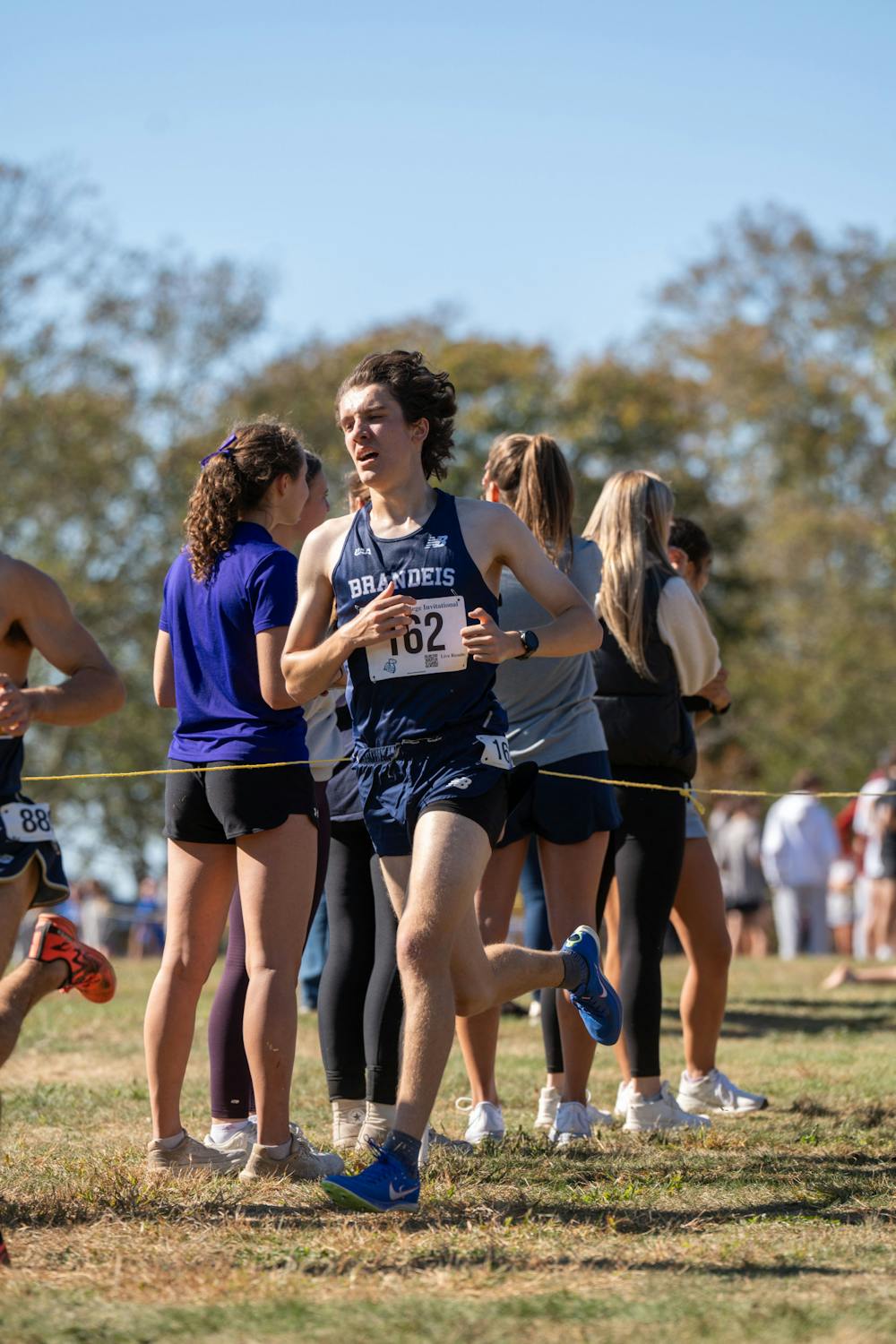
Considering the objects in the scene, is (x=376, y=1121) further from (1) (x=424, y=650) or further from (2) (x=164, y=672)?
(1) (x=424, y=650)

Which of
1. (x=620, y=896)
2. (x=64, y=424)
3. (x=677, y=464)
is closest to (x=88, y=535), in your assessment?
(x=64, y=424)

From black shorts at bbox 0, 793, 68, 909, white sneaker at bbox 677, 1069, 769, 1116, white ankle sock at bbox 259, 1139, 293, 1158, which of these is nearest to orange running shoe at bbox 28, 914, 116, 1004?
black shorts at bbox 0, 793, 68, 909

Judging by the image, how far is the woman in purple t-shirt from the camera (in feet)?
15.6

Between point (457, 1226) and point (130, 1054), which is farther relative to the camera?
point (130, 1054)

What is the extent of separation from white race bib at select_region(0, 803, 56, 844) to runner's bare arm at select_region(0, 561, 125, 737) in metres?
0.19

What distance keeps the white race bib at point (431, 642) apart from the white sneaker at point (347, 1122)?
187 cm

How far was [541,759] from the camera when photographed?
5734mm

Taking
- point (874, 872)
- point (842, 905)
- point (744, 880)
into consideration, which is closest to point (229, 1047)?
point (874, 872)

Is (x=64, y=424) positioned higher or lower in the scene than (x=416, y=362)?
higher

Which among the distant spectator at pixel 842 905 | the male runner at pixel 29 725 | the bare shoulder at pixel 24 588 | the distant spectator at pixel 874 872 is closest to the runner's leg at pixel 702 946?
the male runner at pixel 29 725

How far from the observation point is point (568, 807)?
18.5ft

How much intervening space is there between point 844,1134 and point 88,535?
2860 centimetres

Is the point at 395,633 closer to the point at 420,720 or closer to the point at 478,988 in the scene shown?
the point at 420,720

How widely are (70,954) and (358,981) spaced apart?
54.5 inches
